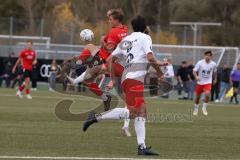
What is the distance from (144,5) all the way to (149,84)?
4924 cm

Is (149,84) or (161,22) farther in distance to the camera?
(161,22)

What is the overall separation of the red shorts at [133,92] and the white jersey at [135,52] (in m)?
0.09

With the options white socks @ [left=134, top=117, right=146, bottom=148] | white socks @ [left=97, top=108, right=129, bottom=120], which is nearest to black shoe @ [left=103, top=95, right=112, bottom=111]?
white socks @ [left=97, top=108, right=129, bottom=120]

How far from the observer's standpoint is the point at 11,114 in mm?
20375

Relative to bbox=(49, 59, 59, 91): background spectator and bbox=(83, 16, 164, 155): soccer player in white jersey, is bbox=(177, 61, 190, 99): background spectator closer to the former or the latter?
bbox=(49, 59, 59, 91): background spectator

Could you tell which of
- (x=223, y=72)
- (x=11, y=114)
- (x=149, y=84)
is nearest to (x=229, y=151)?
(x=11, y=114)

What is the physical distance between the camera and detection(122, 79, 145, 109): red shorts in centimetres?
1268

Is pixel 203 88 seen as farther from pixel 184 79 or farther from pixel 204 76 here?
pixel 184 79

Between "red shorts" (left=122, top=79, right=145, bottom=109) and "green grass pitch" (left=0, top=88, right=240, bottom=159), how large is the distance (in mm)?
813

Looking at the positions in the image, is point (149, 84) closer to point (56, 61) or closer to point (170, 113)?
point (170, 113)

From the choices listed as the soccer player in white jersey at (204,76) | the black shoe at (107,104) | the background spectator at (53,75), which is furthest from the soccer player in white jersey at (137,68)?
the background spectator at (53,75)

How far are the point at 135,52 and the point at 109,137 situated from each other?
294cm

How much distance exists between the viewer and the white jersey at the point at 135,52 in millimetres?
12500

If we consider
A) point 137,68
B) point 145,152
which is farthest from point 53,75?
→ point 145,152
